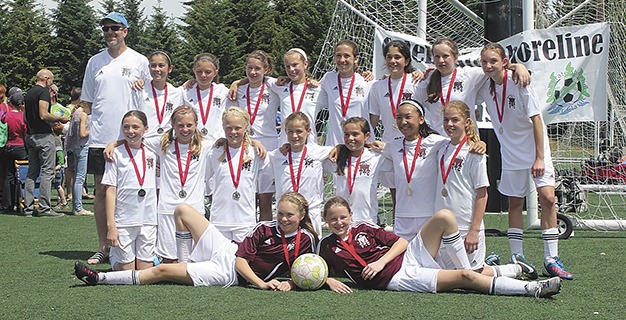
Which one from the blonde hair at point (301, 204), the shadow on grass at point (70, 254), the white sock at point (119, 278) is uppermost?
the blonde hair at point (301, 204)

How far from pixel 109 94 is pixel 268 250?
236 cm

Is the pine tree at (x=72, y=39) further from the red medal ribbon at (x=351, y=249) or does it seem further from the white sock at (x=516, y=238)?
the red medal ribbon at (x=351, y=249)

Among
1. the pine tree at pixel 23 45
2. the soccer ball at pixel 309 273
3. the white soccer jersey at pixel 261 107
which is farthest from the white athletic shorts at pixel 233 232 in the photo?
the pine tree at pixel 23 45

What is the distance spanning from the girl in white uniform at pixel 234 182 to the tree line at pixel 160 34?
3726cm

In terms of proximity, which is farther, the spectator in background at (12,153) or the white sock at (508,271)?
the spectator in background at (12,153)

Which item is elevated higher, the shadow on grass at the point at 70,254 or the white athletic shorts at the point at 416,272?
the white athletic shorts at the point at 416,272

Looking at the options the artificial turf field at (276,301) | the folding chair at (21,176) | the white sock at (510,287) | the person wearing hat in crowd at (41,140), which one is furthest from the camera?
the folding chair at (21,176)

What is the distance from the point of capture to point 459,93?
22.1ft

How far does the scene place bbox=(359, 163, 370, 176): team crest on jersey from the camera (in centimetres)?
646

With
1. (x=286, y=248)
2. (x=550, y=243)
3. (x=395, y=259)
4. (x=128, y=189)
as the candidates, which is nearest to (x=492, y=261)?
(x=550, y=243)

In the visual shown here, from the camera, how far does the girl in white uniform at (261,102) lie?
24.2 ft

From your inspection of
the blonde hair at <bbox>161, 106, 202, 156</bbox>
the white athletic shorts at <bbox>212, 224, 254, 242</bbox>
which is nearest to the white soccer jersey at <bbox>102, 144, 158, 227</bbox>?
the blonde hair at <bbox>161, 106, 202, 156</bbox>

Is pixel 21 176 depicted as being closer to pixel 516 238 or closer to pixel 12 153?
pixel 12 153

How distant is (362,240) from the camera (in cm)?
594
